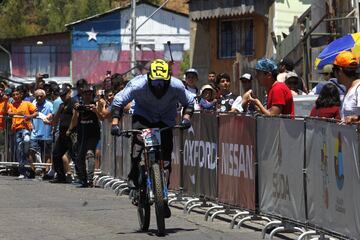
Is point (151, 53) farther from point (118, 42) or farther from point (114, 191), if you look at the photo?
point (114, 191)

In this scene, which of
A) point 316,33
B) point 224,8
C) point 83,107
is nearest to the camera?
point 83,107

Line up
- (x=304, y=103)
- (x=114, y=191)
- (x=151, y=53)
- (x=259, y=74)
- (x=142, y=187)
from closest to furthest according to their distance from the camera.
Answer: (x=142, y=187) < (x=259, y=74) < (x=304, y=103) < (x=114, y=191) < (x=151, y=53)

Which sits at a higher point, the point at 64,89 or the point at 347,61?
the point at 64,89

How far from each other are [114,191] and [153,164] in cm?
594

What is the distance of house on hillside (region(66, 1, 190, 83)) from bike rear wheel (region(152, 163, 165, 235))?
5651cm

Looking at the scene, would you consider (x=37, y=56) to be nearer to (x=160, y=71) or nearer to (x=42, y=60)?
(x=42, y=60)

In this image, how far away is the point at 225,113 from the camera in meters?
13.1

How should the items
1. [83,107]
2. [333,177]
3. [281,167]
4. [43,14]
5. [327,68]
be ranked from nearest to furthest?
[333,177] → [281,167] → [327,68] → [83,107] → [43,14]

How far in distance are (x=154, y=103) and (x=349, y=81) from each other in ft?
7.40

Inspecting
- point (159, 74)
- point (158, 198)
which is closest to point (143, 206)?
point (158, 198)

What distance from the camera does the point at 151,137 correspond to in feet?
38.3

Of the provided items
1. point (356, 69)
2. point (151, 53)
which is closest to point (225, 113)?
point (356, 69)

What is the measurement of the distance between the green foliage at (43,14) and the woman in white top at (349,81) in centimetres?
7148

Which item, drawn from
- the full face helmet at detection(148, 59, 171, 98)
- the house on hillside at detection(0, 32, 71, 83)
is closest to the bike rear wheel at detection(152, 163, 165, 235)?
the full face helmet at detection(148, 59, 171, 98)
